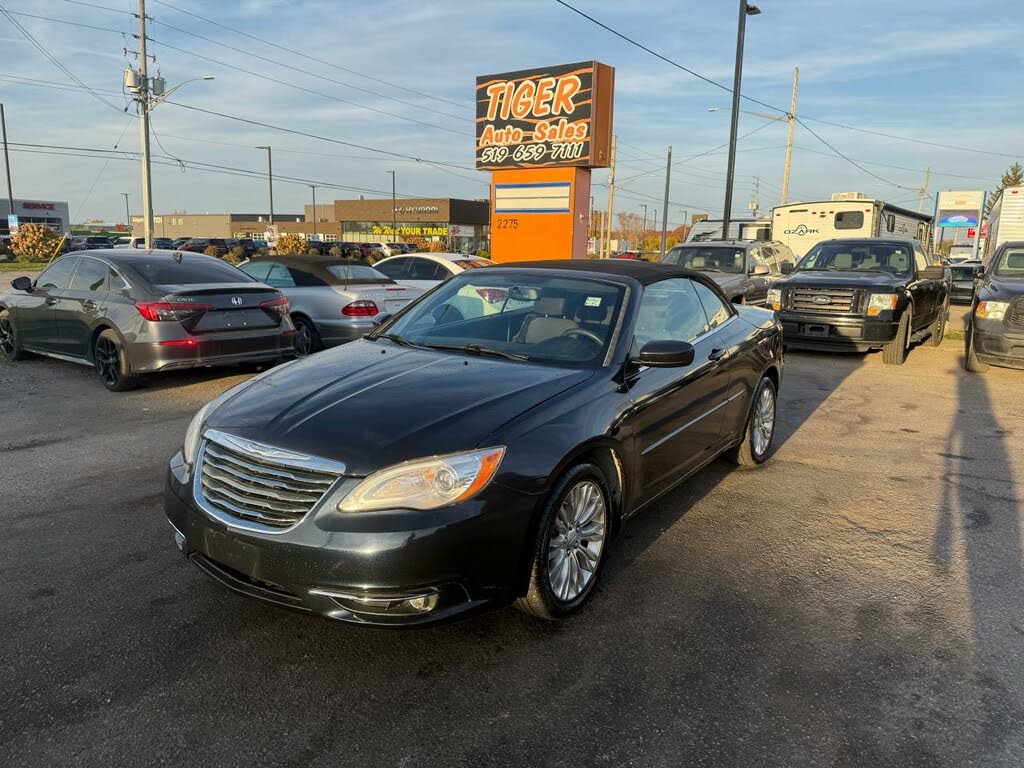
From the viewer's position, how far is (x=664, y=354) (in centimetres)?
365

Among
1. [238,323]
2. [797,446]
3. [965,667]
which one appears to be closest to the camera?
[965,667]

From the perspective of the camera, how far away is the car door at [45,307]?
337 inches

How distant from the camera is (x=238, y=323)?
7906 millimetres

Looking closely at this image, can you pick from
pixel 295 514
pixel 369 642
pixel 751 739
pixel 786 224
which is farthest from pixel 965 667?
pixel 786 224

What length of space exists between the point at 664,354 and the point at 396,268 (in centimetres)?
957

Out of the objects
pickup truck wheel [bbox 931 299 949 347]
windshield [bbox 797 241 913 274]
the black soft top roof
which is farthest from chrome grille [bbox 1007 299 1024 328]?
the black soft top roof

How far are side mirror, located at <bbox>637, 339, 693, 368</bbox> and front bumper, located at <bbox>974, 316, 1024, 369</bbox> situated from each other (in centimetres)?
752

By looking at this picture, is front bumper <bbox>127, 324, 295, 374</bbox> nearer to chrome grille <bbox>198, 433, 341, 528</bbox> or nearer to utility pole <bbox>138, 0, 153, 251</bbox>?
chrome grille <bbox>198, 433, 341, 528</bbox>

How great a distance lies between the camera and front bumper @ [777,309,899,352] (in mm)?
10531

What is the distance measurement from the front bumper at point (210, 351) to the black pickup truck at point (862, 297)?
24.4 feet

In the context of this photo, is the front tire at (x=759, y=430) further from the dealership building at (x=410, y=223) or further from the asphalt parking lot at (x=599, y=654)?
the dealership building at (x=410, y=223)

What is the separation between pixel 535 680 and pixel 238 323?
6126mm

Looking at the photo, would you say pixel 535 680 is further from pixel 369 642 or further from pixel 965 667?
pixel 965 667

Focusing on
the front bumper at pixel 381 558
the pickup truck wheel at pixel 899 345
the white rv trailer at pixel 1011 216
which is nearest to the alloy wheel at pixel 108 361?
the front bumper at pixel 381 558
